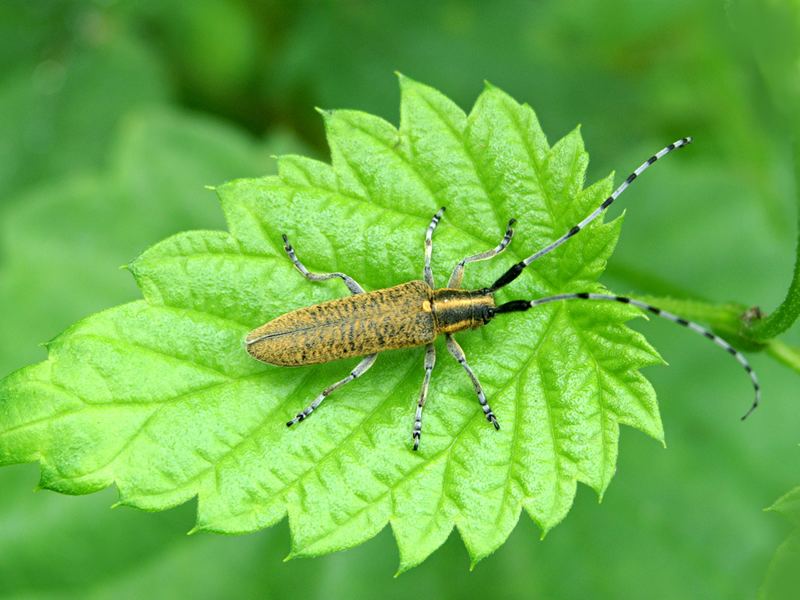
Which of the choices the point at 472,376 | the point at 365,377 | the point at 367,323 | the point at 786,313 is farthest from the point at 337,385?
the point at 786,313

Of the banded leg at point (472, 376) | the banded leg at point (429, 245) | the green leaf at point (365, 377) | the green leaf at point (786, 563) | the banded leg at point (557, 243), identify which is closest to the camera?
the green leaf at point (786, 563)

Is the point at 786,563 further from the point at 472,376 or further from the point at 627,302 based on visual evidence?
→ the point at 472,376

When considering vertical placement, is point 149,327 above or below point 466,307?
above

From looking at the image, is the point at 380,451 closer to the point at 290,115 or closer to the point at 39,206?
the point at 39,206

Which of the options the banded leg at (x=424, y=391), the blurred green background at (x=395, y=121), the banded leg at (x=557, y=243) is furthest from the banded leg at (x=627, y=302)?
the blurred green background at (x=395, y=121)

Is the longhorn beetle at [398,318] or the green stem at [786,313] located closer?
the green stem at [786,313]

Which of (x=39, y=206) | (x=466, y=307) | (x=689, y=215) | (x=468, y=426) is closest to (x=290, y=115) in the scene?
(x=39, y=206)

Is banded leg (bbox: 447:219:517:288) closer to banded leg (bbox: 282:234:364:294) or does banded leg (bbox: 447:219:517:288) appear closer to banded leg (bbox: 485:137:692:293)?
banded leg (bbox: 485:137:692:293)

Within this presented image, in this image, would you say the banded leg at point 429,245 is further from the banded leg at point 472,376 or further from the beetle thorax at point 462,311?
the banded leg at point 472,376

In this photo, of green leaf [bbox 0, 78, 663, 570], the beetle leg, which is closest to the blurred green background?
green leaf [bbox 0, 78, 663, 570]
